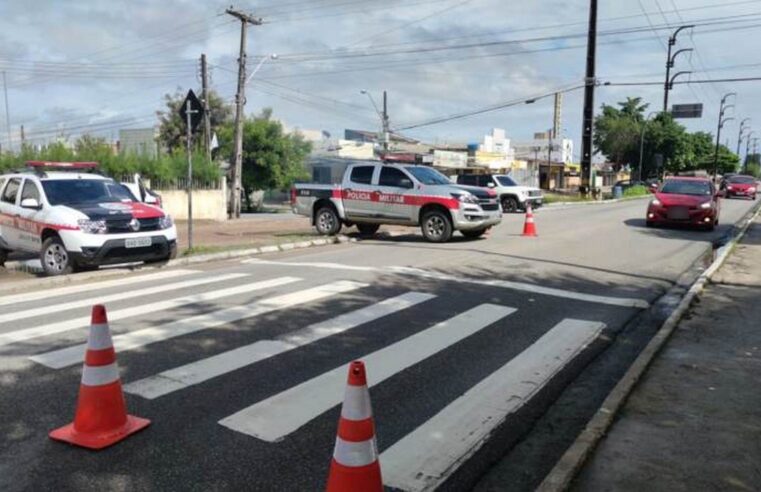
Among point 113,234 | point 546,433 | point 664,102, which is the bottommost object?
point 546,433

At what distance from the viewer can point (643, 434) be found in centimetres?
443

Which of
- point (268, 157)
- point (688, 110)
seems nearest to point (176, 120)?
point (268, 157)

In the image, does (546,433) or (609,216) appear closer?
(546,433)

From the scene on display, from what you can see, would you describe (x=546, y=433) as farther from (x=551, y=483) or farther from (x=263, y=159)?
(x=263, y=159)

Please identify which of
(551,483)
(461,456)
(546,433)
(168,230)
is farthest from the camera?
(168,230)

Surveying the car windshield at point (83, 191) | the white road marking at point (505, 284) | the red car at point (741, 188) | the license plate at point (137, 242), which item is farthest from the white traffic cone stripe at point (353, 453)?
the red car at point (741, 188)

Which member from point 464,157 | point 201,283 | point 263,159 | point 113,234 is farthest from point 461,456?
point 464,157

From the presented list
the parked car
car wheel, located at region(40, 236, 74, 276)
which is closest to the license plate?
car wheel, located at region(40, 236, 74, 276)

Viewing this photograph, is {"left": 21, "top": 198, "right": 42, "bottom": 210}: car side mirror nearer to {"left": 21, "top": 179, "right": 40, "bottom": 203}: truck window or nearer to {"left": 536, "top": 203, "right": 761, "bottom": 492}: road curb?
{"left": 21, "top": 179, "right": 40, "bottom": 203}: truck window

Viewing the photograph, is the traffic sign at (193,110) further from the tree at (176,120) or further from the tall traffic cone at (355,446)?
the tree at (176,120)

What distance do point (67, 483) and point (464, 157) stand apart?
5766 centimetres

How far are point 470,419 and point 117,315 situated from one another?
187 inches

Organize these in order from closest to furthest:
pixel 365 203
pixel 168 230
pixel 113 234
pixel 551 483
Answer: pixel 551 483, pixel 113 234, pixel 168 230, pixel 365 203

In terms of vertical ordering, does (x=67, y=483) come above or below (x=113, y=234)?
below
